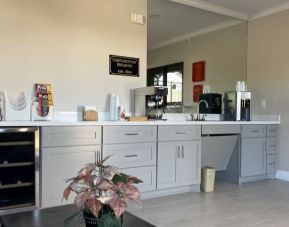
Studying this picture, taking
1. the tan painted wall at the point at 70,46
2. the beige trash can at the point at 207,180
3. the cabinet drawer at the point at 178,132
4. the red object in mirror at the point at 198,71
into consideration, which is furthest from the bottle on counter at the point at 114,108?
the red object in mirror at the point at 198,71

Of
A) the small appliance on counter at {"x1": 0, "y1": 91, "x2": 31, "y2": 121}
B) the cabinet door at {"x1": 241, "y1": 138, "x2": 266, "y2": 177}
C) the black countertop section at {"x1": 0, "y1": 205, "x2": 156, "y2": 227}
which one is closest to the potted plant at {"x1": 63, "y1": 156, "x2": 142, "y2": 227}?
the black countertop section at {"x1": 0, "y1": 205, "x2": 156, "y2": 227}

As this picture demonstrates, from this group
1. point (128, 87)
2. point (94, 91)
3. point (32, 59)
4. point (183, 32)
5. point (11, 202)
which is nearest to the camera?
point (11, 202)

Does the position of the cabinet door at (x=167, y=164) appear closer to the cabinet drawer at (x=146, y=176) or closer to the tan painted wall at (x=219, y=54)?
the cabinet drawer at (x=146, y=176)

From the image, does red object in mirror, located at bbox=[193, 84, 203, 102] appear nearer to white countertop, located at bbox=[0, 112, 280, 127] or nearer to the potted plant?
white countertop, located at bbox=[0, 112, 280, 127]

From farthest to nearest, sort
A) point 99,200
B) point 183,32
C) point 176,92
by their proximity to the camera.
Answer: point 183,32 < point 176,92 < point 99,200

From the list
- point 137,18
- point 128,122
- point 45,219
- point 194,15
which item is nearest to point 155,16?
point 137,18

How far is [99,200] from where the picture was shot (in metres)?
1.13

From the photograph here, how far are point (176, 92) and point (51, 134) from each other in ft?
7.28

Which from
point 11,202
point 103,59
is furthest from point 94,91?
point 11,202

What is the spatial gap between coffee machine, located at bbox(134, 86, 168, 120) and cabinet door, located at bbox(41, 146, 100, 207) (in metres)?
1.09

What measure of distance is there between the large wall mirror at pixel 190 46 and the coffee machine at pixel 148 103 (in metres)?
0.40

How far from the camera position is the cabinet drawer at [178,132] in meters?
3.54

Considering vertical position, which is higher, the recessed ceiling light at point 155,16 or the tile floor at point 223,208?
the recessed ceiling light at point 155,16

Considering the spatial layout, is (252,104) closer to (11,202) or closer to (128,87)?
(128,87)
